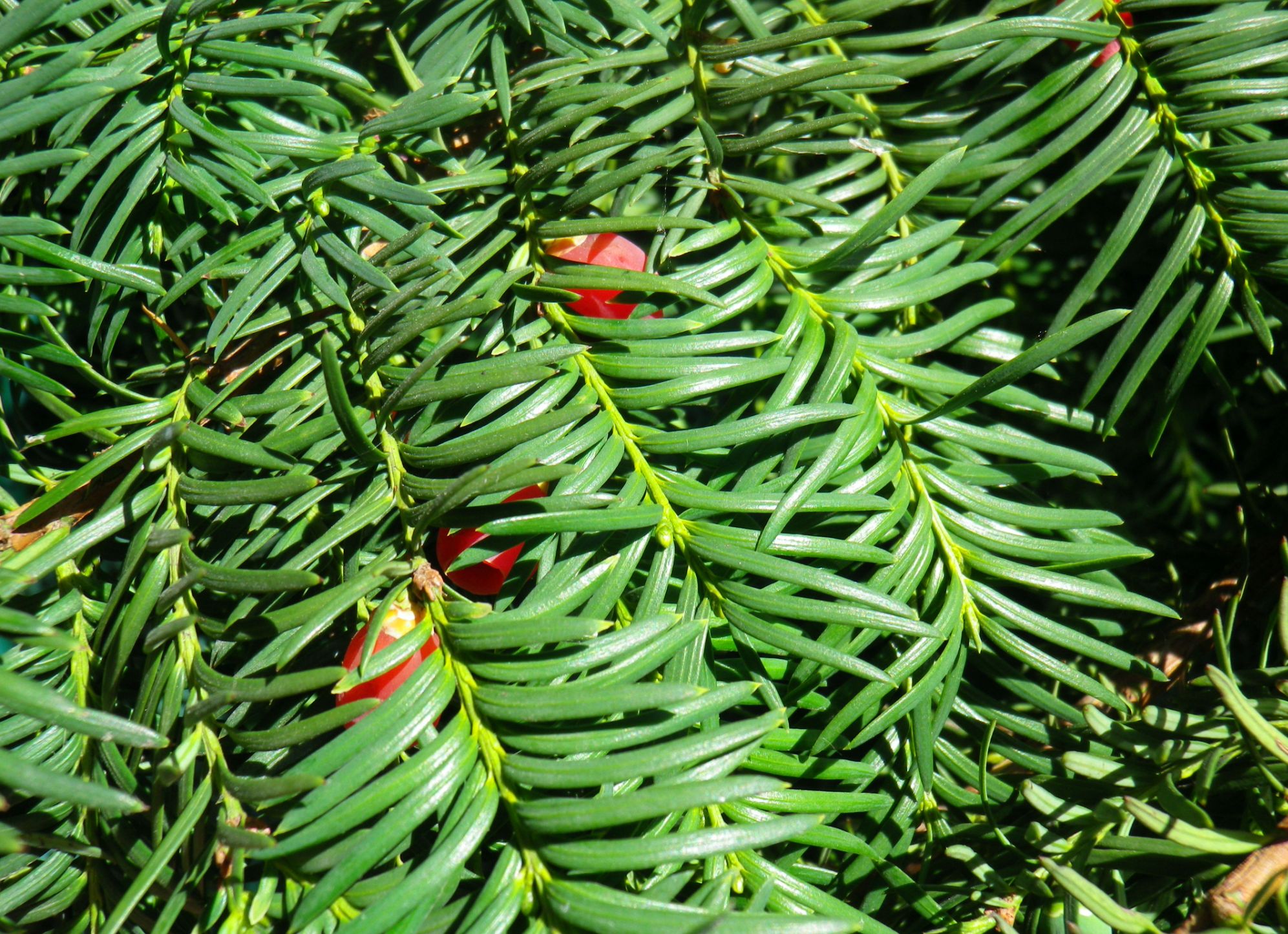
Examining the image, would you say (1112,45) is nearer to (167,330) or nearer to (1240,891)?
(1240,891)

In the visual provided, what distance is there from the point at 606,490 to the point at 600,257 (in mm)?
144

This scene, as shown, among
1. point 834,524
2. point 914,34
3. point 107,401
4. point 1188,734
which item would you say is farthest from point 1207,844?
point 107,401

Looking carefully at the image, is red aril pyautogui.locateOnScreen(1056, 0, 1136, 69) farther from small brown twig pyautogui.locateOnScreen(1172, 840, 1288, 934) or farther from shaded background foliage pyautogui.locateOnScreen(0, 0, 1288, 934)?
small brown twig pyautogui.locateOnScreen(1172, 840, 1288, 934)

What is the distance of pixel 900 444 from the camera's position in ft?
1.52

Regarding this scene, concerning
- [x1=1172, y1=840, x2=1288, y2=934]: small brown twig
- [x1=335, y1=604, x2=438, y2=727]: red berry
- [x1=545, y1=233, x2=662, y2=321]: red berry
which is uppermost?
[x1=545, y1=233, x2=662, y2=321]: red berry

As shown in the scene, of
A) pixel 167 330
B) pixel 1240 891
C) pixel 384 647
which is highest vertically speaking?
pixel 167 330

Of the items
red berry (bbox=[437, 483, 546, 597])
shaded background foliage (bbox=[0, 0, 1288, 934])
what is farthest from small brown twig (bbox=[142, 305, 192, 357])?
red berry (bbox=[437, 483, 546, 597])

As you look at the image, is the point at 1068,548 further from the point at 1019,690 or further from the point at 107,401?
the point at 107,401

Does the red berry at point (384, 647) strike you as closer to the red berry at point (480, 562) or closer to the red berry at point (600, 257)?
the red berry at point (480, 562)

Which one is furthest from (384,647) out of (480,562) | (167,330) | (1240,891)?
(1240,891)

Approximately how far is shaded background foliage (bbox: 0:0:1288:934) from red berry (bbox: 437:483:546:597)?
0.05ft

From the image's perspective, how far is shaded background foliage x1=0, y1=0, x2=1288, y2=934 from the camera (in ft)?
1.17

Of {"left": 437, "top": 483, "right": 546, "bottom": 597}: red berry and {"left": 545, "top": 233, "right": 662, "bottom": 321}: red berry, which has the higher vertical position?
{"left": 545, "top": 233, "right": 662, "bottom": 321}: red berry

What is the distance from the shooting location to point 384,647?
0.41m
